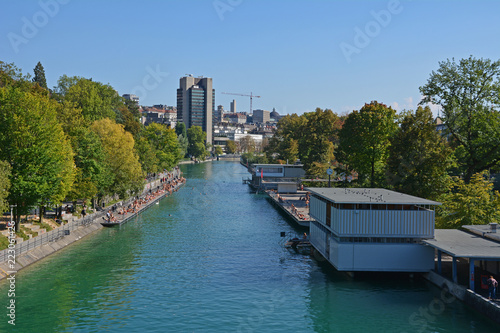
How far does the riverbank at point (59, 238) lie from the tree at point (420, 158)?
1476 inches

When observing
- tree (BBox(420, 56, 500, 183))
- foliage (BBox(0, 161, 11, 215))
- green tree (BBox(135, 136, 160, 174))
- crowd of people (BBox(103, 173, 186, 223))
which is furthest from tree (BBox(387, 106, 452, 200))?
green tree (BBox(135, 136, 160, 174))

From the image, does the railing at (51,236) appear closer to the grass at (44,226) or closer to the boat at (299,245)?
the grass at (44,226)

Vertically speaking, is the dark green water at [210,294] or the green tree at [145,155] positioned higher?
the green tree at [145,155]

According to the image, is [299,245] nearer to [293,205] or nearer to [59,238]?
[59,238]

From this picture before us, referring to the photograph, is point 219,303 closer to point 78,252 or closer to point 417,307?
point 417,307

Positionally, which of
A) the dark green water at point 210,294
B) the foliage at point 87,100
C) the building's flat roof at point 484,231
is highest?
the foliage at point 87,100

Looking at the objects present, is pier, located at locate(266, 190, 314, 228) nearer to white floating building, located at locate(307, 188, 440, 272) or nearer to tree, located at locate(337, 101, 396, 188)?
tree, located at locate(337, 101, 396, 188)

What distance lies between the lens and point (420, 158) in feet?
172

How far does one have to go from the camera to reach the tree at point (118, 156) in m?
71.4

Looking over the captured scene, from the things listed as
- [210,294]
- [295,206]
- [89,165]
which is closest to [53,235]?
[89,165]

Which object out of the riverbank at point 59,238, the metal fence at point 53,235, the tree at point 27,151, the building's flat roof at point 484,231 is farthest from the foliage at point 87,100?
the building's flat roof at point 484,231

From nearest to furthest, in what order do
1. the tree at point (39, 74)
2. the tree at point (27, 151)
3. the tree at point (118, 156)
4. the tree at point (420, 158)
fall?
the tree at point (27, 151) → the tree at point (420, 158) → the tree at point (118, 156) → the tree at point (39, 74)

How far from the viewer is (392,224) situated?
37.4 metres

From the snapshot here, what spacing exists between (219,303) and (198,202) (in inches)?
2374
